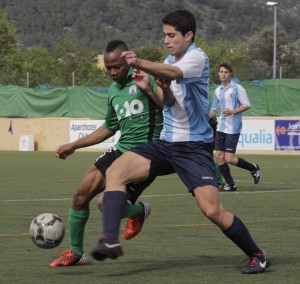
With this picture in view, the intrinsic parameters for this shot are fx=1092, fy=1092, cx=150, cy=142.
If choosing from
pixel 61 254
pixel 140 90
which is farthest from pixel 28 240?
pixel 140 90

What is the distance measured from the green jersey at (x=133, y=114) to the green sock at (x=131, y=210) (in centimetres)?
49

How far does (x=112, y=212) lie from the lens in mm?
8219

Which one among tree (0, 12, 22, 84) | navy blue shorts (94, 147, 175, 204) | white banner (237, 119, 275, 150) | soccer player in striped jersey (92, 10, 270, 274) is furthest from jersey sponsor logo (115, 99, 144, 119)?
tree (0, 12, 22, 84)

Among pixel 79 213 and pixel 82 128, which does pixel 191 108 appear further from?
pixel 82 128

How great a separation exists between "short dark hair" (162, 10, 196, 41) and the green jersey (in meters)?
0.96

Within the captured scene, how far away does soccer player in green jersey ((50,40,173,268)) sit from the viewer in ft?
29.6

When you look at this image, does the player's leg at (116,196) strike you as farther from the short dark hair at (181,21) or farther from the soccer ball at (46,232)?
the short dark hair at (181,21)

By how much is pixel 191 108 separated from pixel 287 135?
25.6 m

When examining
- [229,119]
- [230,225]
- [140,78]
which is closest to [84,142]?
[140,78]

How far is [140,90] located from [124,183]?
1097mm

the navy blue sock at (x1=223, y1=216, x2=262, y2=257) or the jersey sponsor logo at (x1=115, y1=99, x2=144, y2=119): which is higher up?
the jersey sponsor logo at (x1=115, y1=99, x2=144, y2=119)

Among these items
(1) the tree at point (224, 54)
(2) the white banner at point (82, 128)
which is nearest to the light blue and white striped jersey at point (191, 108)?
(2) the white banner at point (82, 128)

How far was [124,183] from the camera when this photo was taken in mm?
8414

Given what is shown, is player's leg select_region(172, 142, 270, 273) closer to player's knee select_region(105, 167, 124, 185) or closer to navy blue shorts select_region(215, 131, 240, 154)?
player's knee select_region(105, 167, 124, 185)
